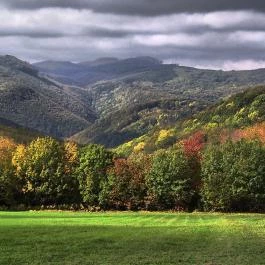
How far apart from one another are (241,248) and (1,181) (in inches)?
3651

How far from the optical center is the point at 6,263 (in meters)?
34.8

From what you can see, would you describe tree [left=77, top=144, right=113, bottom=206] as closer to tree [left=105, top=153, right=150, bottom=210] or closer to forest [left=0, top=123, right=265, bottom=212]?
forest [left=0, top=123, right=265, bottom=212]

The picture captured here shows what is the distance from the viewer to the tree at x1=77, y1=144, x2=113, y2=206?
127625 mm

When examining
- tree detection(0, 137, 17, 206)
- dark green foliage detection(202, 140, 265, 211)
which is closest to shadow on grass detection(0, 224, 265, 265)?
dark green foliage detection(202, 140, 265, 211)

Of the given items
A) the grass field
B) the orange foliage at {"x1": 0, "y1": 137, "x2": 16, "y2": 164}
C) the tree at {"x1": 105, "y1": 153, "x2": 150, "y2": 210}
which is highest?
the orange foliage at {"x1": 0, "y1": 137, "x2": 16, "y2": 164}

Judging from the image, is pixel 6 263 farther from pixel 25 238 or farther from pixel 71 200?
pixel 71 200

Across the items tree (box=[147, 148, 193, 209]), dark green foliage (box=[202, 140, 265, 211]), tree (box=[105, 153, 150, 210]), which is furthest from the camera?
tree (box=[105, 153, 150, 210])

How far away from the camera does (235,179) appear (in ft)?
386

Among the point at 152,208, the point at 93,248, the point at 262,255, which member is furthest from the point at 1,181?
the point at 262,255

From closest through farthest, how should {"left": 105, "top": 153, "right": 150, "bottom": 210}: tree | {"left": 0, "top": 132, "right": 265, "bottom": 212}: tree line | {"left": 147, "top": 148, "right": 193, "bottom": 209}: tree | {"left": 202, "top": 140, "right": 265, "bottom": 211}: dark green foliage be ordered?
{"left": 202, "top": 140, "right": 265, "bottom": 211}: dark green foliage < {"left": 0, "top": 132, "right": 265, "bottom": 212}: tree line < {"left": 147, "top": 148, "right": 193, "bottom": 209}: tree < {"left": 105, "top": 153, "right": 150, "bottom": 210}: tree

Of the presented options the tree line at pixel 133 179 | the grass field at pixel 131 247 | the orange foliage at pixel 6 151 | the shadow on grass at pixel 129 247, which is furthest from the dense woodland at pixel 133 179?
the shadow on grass at pixel 129 247

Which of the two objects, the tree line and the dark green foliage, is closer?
the dark green foliage

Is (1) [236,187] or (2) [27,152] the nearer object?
(1) [236,187]

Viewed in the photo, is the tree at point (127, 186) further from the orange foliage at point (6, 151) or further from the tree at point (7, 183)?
the orange foliage at point (6, 151)
